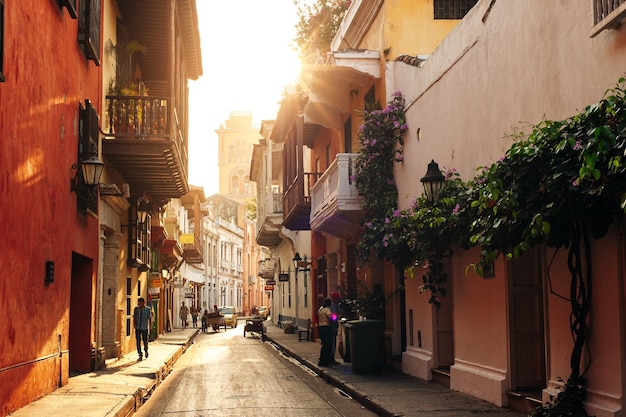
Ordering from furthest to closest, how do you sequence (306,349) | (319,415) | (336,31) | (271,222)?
1. (271,222)
2. (306,349)
3. (336,31)
4. (319,415)

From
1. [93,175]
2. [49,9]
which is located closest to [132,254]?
[93,175]

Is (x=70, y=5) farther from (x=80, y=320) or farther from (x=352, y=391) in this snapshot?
(x=352, y=391)

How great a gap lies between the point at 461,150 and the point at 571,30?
4.12 metres

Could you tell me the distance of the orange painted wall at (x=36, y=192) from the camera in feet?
33.8

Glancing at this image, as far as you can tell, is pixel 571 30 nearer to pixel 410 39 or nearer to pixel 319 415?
pixel 319 415

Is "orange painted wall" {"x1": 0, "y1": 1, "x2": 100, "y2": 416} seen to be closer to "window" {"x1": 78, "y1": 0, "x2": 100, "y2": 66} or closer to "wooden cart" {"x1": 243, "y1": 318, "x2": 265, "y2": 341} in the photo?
"window" {"x1": 78, "y1": 0, "x2": 100, "y2": 66}

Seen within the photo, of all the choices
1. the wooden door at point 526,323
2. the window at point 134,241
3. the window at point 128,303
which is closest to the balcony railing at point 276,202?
the window at point 134,241

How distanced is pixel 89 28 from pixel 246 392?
6966mm

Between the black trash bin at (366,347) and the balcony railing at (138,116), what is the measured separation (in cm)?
570

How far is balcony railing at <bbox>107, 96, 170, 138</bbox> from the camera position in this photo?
17.9 meters

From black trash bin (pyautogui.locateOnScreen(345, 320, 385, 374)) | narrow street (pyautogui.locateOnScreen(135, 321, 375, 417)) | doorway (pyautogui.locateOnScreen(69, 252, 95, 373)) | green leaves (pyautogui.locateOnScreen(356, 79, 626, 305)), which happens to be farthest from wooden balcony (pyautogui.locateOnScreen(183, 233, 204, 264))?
green leaves (pyautogui.locateOnScreen(356, 79, 626, 305))

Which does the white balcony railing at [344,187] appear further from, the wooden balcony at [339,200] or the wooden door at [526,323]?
the wooden door at [526,323]

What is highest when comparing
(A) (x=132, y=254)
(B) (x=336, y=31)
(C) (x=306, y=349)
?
(B) (x=336, y=31)

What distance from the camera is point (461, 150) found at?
43.1 feet
